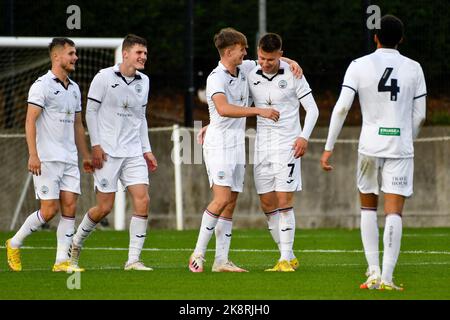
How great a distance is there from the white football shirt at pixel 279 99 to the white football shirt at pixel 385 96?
192 cm

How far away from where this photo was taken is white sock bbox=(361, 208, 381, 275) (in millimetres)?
9156

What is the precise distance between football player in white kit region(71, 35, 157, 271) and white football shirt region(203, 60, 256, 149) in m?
0.72

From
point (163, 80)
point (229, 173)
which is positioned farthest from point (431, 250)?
point (163, 80)

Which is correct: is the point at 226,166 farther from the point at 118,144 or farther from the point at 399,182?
the point at 399,182

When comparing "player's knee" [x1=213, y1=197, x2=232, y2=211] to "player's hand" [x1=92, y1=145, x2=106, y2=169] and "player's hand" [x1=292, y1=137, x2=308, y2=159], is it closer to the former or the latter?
"player's hand" [x1=292, y1=137, x2=308, y2=159]

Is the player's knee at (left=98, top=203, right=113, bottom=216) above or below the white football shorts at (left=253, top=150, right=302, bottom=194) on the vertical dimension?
below

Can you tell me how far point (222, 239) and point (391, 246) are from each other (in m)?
2.38

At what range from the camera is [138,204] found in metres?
11.1

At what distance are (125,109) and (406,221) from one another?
28.6ft

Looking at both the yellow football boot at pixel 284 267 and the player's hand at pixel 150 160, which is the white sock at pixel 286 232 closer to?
the yellow football boot at pixel 284 267

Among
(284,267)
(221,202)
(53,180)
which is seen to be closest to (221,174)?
(221,202)

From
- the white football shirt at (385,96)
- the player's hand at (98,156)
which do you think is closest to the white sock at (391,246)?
the white football shirt at (385,96)

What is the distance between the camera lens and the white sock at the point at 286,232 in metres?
11.0

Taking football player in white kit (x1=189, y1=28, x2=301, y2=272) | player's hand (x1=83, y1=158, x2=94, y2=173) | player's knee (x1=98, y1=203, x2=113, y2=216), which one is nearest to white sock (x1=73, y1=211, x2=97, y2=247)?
player's knee (x1=98, y1=203, x2=113, y2=216)
